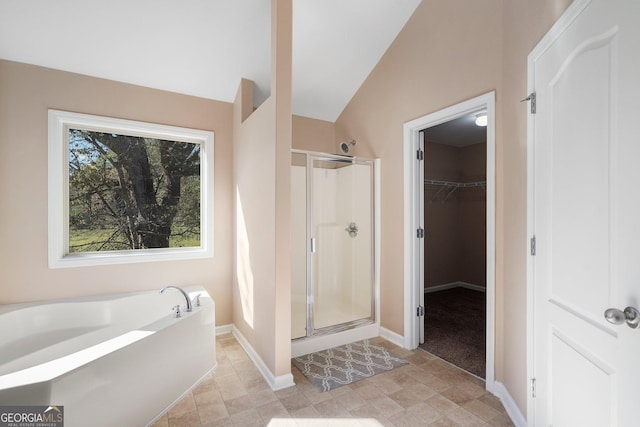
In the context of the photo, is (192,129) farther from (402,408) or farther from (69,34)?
(402,408)

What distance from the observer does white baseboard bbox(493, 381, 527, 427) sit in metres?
1.75

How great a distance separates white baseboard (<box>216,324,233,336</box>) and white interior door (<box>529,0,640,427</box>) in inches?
108

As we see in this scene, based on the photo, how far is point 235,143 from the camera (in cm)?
323

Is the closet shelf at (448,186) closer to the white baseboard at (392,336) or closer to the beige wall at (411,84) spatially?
the beige wall at (411,84)

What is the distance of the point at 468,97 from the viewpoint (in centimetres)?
230

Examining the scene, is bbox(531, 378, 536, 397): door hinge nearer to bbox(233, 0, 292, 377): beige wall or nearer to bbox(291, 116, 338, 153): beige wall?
bbox(233, 0, 292, 377): beige wall

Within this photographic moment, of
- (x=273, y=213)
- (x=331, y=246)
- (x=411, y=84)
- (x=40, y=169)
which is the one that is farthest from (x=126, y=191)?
(x=411, y=84)

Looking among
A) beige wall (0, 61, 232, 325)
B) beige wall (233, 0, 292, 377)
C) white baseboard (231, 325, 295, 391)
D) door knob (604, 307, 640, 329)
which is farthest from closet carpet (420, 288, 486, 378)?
beige wall (0, 61, 232, 325)

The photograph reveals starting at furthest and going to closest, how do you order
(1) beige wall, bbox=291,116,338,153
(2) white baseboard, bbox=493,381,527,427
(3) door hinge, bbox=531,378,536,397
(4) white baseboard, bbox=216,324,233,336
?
1. (1) beige wall, bbox=291,116,338,153
2. (4) white baseboard, bbox=216,324,233,336
3. (2) white baseboard, bbox=493,381,527,427
4. (3) door hinge, bbox=531,378,536,397

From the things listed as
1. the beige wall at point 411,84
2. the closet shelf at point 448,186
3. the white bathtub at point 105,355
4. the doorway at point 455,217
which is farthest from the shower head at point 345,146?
the white bathtub at point 105,355

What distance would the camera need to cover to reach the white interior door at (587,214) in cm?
96

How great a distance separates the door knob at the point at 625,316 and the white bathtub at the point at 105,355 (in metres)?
2.17

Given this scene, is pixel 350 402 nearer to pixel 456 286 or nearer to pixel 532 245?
pixel 532 245

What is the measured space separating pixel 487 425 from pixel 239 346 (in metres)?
2.15
